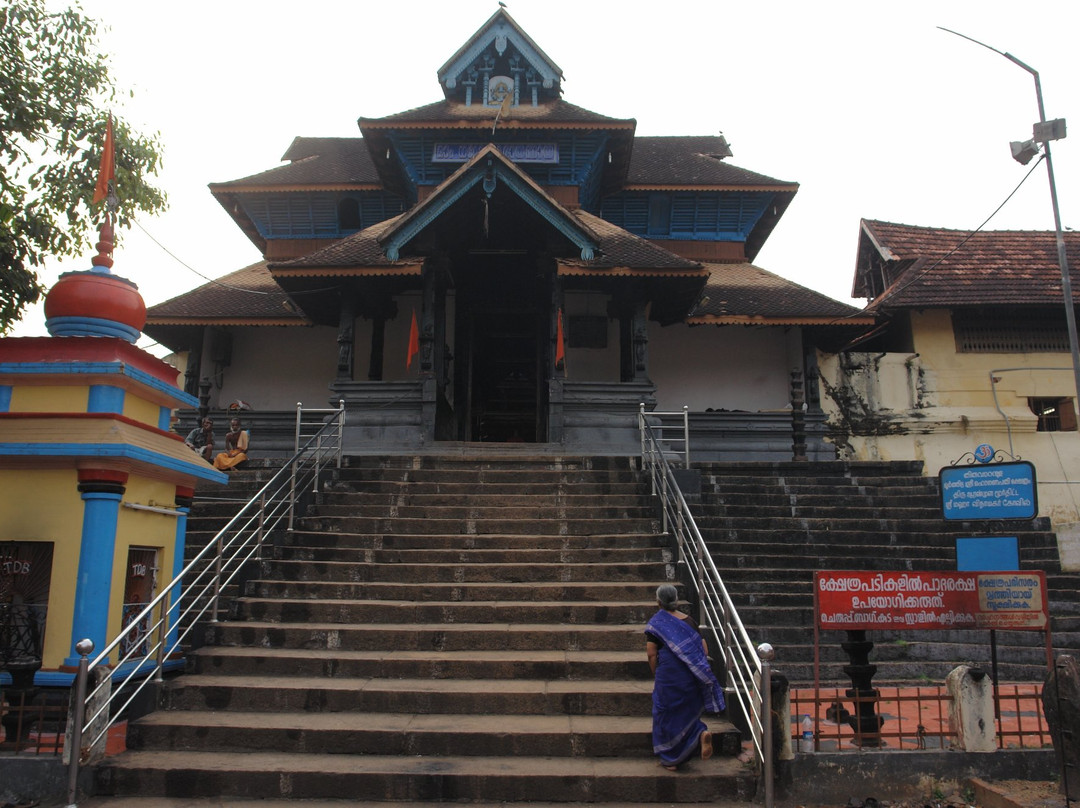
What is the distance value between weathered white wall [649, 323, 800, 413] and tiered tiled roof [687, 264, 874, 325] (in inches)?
34.1

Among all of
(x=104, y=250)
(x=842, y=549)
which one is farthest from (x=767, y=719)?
(x=104, y=250)

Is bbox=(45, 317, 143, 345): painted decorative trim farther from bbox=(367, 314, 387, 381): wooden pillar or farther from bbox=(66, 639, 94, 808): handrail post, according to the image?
bbox=(367, 314, 387, 381): wooden pillar

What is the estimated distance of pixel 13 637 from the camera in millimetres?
5359

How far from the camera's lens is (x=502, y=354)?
53.3 feet

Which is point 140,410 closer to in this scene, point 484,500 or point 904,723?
point 484,500

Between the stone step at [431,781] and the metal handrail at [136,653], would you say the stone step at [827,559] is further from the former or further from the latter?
the metal handrail at [136,653]

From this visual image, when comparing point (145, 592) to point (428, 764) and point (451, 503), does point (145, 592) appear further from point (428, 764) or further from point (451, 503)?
point (451, 503)

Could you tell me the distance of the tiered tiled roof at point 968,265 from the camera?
1508cm

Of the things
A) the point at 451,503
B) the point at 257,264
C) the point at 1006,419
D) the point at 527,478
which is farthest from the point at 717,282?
the point at 257,264

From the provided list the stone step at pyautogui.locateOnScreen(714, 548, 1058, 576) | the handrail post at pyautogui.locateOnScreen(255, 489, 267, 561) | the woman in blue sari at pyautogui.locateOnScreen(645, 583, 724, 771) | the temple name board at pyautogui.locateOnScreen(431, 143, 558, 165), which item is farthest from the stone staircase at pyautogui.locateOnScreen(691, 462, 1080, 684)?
the temple name board at pyautogui.locateOnScreen(431, 143, 558, 165)

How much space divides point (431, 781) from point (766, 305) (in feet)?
39.2

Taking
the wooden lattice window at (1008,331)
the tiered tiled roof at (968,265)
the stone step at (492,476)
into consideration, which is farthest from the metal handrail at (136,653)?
the wooden lattice window at (1008,331)

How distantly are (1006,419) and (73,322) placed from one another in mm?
15242

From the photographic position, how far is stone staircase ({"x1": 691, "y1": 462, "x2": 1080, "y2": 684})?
25.3 ft
